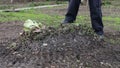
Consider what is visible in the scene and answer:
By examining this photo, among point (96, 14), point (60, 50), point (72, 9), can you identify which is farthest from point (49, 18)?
point (60, 50)

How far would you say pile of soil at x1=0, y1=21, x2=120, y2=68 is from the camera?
4961 mm

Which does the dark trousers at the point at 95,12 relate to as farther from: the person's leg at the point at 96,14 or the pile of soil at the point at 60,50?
the pile of soil at the point at 60,50

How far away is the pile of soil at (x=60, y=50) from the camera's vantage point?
4961 mm

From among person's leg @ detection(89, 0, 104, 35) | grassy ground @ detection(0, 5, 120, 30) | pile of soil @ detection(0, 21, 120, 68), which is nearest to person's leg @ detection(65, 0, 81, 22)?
person's leg @ detection(89, 0, 104, 35)

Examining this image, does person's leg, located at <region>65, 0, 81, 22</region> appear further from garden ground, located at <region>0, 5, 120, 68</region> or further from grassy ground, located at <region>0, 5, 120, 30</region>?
grassy ground, located at <region>0, 5, 120, 30</region>

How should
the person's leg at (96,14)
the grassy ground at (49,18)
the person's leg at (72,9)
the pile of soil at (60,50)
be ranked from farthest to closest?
the grassy ground at (49,18), the person's leg at (72,9), the person's leg at (96,14), the pile of soil at (60,50)

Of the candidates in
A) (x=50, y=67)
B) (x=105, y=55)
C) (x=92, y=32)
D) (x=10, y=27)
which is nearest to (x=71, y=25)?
(x=92, y=32)

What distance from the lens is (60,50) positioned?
515cm

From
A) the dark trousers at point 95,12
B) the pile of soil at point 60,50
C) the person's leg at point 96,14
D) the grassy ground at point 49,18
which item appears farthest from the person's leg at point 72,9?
the grassy ground at point 49,18

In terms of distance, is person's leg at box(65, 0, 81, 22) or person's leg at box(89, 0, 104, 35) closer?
person's leg at box(89, 0, 104, 35)

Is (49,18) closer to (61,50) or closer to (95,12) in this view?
(95,12)

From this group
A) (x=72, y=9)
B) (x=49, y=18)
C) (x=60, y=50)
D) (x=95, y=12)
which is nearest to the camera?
(x=60, y=50)

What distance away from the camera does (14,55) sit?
5.23 meters

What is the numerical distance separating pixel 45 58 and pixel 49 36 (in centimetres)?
57
